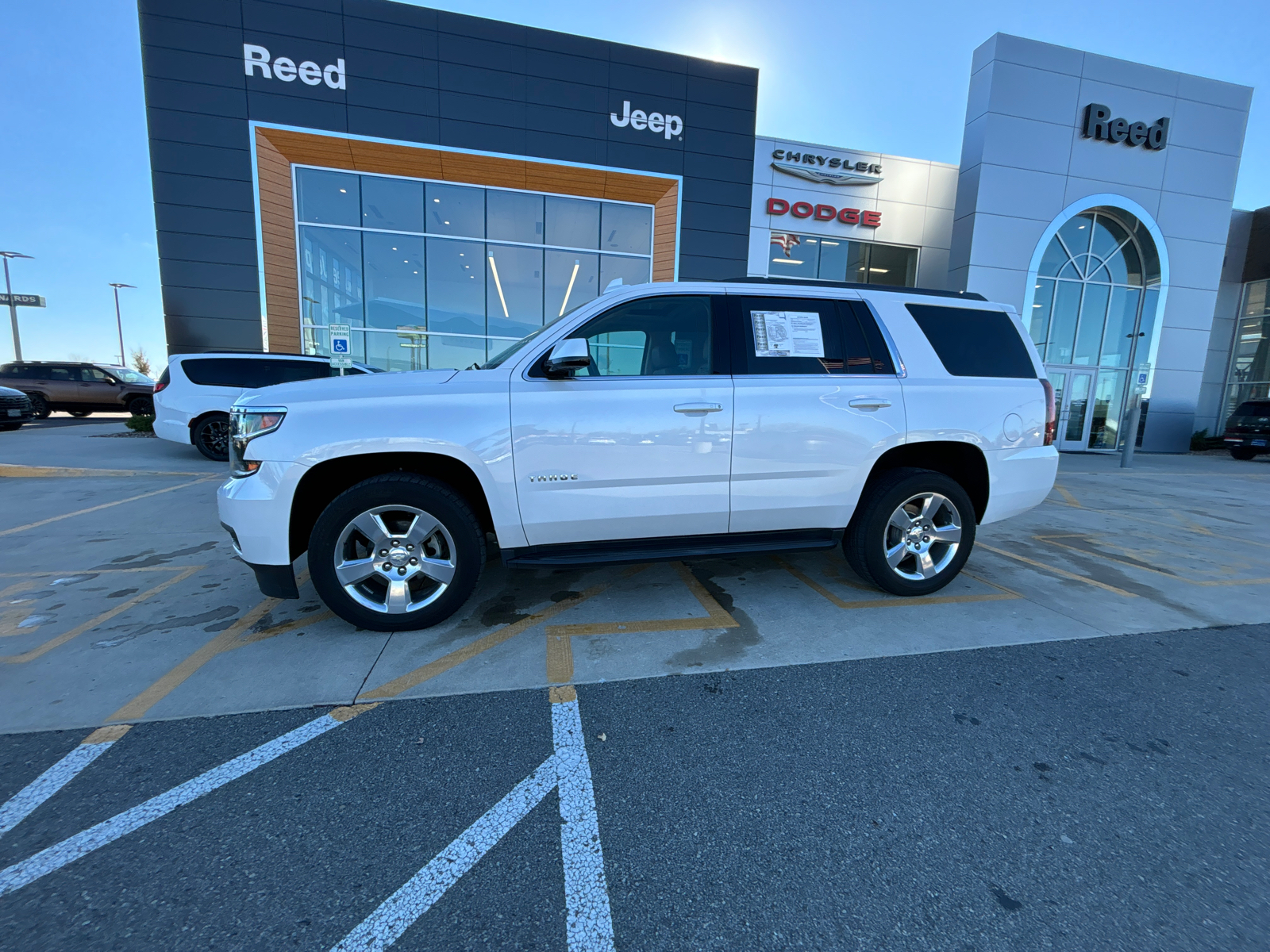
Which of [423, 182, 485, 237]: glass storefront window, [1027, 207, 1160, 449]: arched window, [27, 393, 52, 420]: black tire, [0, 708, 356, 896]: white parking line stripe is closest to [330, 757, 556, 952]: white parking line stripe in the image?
[0, 708, 356, 896]: white parking line stripe

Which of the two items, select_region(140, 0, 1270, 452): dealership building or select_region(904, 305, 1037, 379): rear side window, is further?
select_region(140, 0, 1270, 452): dealership building

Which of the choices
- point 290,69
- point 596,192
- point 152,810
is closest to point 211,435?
point 290,69

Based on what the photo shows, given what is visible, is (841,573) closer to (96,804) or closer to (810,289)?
(810,289)

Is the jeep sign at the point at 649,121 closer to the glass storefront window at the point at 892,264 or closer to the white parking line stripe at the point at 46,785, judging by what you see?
the glass storefront window at the point at 892,264

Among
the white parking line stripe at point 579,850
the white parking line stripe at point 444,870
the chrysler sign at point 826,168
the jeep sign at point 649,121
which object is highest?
the jeep sign at point 649,121

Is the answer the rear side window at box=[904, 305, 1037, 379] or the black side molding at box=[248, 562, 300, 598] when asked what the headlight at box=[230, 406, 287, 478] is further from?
the rear side window at box=[904, 305, 1037, 379]

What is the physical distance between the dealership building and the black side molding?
1222 cm

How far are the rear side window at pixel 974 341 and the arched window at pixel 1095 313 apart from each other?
15.2 meters

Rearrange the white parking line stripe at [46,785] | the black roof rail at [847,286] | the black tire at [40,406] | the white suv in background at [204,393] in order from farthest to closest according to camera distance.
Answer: the black tire at [40,406], the white suv in background at [204,393], the black roof rail at [847,286], the white parking line stripe at [46,785]

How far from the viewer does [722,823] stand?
1897mm

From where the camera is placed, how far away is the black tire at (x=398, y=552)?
3064 millimetres

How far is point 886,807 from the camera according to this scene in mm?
1972

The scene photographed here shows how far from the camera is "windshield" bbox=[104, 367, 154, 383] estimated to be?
61.6 ft

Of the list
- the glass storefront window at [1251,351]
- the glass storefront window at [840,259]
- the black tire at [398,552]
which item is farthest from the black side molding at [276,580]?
the glass storefront window at [1251,351]
